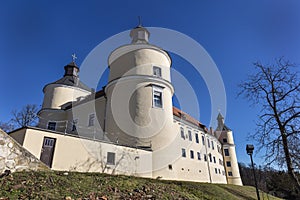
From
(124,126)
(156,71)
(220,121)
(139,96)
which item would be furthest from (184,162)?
(220,121)

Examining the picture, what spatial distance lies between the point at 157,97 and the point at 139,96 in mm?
1992

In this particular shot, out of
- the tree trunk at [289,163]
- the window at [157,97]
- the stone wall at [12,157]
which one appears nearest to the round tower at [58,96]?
the window at [157,97]

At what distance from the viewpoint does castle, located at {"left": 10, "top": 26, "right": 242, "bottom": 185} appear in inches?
521

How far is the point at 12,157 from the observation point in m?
9.27

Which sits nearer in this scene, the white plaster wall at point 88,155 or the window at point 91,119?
the white plaster wall at point 88,155

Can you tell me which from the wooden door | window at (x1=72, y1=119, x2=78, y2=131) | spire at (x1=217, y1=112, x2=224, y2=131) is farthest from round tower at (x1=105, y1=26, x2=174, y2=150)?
spire at (x1=217, y1=112, x2=224, y2=131)

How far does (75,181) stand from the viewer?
959 centimetres

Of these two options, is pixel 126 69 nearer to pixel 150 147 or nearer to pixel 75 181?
pixel 150 147

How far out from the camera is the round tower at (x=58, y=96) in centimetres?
2833

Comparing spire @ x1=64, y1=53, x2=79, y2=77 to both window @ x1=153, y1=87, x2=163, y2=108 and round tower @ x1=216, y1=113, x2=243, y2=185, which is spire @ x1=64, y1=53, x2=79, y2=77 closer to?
window @ x1=153, y1=87, x2=163, y2=108

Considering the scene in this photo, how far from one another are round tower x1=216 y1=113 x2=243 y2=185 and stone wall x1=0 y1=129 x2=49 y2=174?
43767 millimetres

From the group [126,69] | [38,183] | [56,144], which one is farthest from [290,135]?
[126,69]

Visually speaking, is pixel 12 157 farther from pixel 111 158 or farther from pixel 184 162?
pixel 184 162

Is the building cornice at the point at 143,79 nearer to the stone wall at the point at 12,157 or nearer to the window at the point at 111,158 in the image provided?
the window at the point at 111,158
